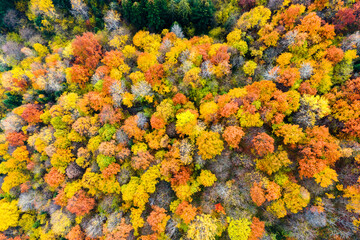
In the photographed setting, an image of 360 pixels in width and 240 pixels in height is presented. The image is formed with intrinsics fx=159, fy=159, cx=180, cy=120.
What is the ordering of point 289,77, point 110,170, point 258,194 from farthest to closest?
point 110,170
point 289,77
point 258,194

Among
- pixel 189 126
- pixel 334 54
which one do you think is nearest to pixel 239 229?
pixel 189 126

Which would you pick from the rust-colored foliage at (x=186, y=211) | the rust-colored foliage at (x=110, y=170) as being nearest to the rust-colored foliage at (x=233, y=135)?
the rust-colored foliage at (x=186, y=211)

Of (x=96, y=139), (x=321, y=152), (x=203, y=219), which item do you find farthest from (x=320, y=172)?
(x=96, y=139)

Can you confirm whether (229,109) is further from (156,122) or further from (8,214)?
(8,214)

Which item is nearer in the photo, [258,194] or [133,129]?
A: [258,194]

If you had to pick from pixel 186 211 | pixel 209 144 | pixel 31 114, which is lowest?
pixel 186 211

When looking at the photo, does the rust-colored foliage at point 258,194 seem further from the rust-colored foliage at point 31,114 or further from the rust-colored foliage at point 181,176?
the rust-colored foliage at point 31,114

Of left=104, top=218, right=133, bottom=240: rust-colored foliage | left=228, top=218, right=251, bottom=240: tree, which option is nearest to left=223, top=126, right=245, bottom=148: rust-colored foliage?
left=228, top=218, right=251, bottom=240: tree

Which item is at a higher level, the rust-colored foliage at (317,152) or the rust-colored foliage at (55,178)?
the rust-colored foliage at (317,152)
